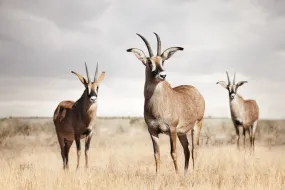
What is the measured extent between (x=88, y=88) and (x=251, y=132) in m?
11.6

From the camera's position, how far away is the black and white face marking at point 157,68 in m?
9.23

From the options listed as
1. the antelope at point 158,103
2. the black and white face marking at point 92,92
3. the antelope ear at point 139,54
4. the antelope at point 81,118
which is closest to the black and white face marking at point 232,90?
the antelope at point 81,118

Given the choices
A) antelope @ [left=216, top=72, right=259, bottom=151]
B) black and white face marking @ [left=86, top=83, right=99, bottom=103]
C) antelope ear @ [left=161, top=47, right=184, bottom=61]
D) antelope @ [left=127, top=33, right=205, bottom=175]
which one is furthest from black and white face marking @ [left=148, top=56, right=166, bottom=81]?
antelope @ [left=216, top=72, right=259, bottom=151]

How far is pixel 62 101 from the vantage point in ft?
50.0

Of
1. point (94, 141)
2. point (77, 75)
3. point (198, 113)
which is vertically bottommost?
point (94, 141)

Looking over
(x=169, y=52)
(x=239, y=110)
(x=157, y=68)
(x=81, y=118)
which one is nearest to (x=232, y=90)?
(x=239, y=110)

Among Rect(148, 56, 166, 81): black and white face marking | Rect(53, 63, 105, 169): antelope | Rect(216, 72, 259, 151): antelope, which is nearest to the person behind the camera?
Rect(148, 56, 166, 81): black and white face marking

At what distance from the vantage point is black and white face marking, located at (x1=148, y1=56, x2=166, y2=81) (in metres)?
9.23

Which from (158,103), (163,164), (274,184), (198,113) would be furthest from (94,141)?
(274,184)

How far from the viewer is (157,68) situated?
9500 mm

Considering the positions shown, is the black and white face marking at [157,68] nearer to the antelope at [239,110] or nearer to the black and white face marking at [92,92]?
the black and white face marking at [92,92]

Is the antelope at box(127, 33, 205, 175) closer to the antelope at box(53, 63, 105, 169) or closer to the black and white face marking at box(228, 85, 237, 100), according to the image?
the antelope at box(53, 63, 105, 169)

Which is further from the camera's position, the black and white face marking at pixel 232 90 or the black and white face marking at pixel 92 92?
the black and white face marking at pixel 232 90

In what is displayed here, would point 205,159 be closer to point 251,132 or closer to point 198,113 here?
point 198,113
